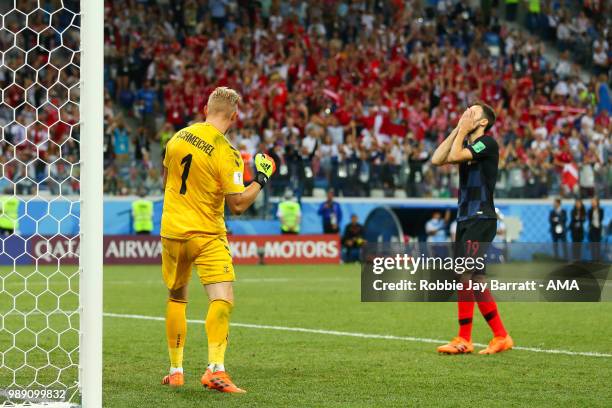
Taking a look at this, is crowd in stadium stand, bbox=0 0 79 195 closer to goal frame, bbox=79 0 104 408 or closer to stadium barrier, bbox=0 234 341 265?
stadium barrier, bbox=0 234 341 265

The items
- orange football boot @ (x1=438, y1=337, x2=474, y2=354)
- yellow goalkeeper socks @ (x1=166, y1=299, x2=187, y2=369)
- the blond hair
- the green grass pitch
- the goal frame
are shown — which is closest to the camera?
the goal frame

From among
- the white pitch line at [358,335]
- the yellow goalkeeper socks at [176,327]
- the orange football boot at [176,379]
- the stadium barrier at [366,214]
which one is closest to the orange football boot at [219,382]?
the orange football boot at [176,379]

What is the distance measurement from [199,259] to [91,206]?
1.78m

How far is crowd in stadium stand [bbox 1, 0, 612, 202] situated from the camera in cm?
2552

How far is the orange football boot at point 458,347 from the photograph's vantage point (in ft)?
29.9

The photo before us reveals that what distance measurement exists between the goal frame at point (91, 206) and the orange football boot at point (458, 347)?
14.0ft

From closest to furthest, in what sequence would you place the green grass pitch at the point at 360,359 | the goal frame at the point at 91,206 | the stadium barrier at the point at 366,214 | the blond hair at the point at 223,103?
1. the goal frame at the point at 91,206
2. the green grass pitch at the point at 360,359
3. the blond hair at the point at 223,103
4. the stadium barrier at the point at 366,214

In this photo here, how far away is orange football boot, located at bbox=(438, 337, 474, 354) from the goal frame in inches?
168

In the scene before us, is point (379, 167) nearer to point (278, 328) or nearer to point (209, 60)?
point (209, 60)

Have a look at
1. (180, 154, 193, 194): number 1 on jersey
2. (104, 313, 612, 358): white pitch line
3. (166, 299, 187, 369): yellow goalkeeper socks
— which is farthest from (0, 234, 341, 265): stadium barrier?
(180, 154, 193, 194): number 1 on jersey

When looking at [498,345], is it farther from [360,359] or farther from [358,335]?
[358,335]

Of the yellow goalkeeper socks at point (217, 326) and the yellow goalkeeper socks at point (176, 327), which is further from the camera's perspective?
the yellow goalkeeper socks at point (176, 327)

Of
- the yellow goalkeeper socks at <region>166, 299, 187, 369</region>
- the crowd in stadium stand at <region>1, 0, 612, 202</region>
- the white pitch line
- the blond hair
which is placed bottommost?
the white pitch line

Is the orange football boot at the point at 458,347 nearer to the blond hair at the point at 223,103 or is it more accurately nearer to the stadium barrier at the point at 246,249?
the blond hair at the point at 223,103
